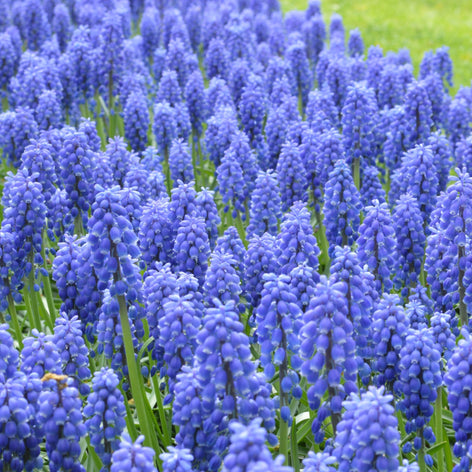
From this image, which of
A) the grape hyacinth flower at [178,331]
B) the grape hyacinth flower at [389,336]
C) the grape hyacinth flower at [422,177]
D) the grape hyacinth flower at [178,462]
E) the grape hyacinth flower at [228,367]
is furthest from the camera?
the grape hyacinth flower at [422,177]

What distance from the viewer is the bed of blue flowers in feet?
16.4

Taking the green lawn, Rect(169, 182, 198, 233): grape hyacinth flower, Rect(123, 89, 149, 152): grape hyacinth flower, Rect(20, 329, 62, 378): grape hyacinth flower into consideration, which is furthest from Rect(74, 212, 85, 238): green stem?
the green lawn

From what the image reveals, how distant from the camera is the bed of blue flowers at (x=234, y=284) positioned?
4.99 metres

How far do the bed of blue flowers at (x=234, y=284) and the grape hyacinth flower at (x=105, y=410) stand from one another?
0.05 ft

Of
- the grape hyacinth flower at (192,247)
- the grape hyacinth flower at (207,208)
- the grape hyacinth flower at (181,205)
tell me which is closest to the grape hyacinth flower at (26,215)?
the grape hyacinth flower at (181,205)

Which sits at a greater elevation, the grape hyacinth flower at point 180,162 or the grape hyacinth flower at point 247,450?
the grape hyacinth flower at point 247,450

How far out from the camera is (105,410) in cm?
527

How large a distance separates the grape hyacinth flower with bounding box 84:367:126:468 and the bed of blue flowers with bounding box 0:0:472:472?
0.02 metres

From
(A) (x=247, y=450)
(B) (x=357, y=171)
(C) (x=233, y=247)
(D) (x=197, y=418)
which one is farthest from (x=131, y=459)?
(B) (x=357, y=171)

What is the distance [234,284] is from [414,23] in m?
25.9

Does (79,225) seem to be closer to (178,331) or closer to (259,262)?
(259,262)

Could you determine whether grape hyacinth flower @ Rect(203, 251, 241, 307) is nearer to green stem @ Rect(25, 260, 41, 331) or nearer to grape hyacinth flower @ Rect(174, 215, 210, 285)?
grape hyacinth flower @ Rect(174, 215, 210, 285)

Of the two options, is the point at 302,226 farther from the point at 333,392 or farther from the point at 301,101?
the point at 301,101

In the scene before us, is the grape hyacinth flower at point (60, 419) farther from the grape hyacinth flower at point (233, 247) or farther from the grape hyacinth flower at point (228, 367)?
the grape hyacinth flower at point (233, 247)
